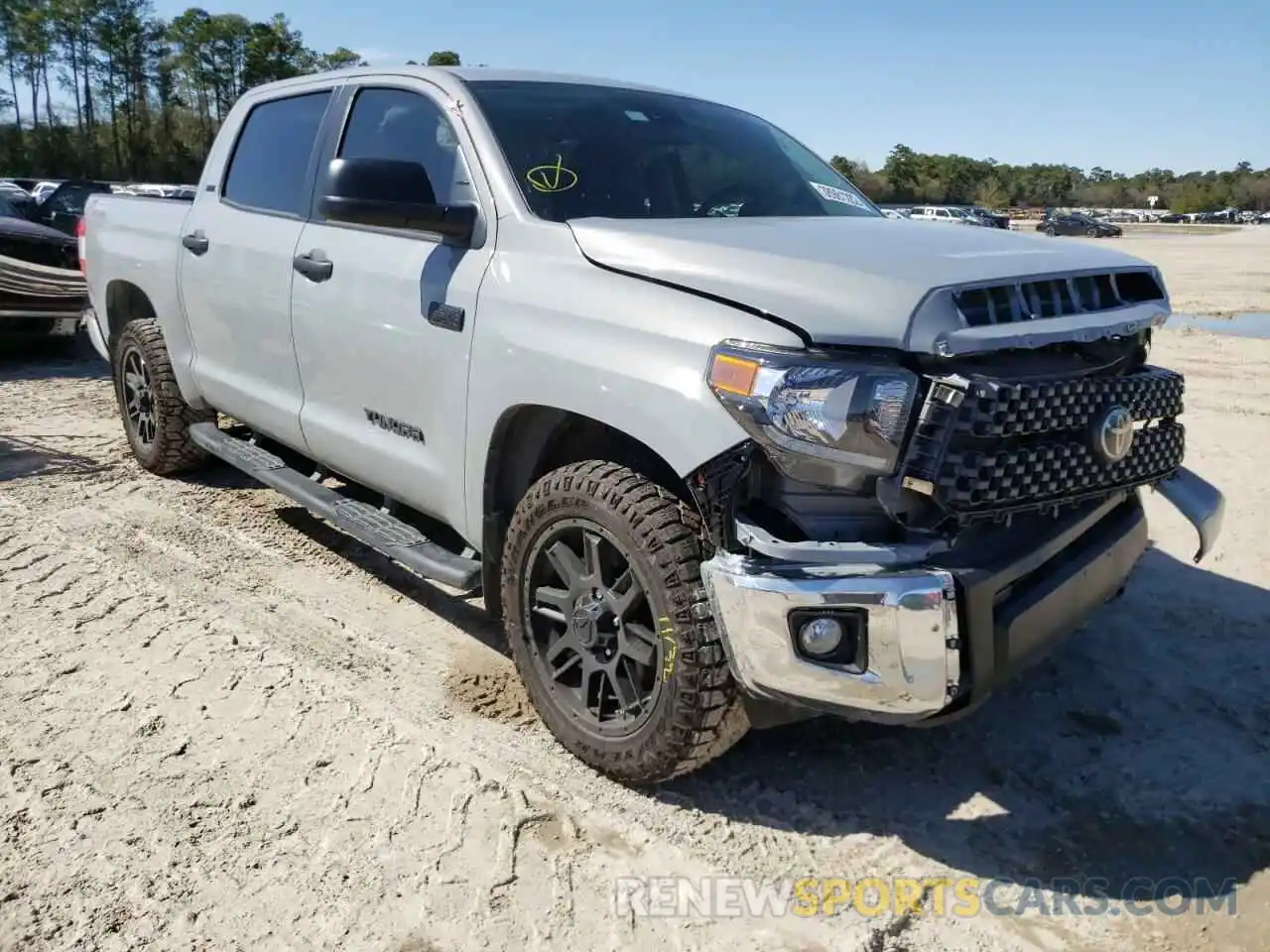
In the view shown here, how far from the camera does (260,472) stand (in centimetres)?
458

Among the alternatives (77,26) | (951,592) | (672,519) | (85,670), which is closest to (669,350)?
(672,519)

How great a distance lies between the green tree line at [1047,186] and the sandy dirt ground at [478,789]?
79419mm

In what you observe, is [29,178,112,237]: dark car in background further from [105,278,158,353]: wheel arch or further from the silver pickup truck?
the silver pickup truck

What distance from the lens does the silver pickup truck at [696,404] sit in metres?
2.36

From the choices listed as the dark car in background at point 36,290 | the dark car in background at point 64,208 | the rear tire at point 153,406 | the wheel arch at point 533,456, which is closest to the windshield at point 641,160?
the wheel arch at point 533,456

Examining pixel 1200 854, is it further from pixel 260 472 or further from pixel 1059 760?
pixel 260 472

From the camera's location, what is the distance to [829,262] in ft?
8.33

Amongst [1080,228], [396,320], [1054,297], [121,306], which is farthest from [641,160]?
[1080,228]

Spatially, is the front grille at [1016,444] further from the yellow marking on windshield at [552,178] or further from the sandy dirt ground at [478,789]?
the yellow marking on windshield at [552,178]

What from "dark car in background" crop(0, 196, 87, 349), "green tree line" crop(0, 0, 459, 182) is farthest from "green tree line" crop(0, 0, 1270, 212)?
"dark car in background" crop(0, 196, 87, 349)

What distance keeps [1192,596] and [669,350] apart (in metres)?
2.93

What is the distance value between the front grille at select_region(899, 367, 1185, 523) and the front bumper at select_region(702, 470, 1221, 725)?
155 mm

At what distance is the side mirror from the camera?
3.13 metres

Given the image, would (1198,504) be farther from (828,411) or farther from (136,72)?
(136,72)
